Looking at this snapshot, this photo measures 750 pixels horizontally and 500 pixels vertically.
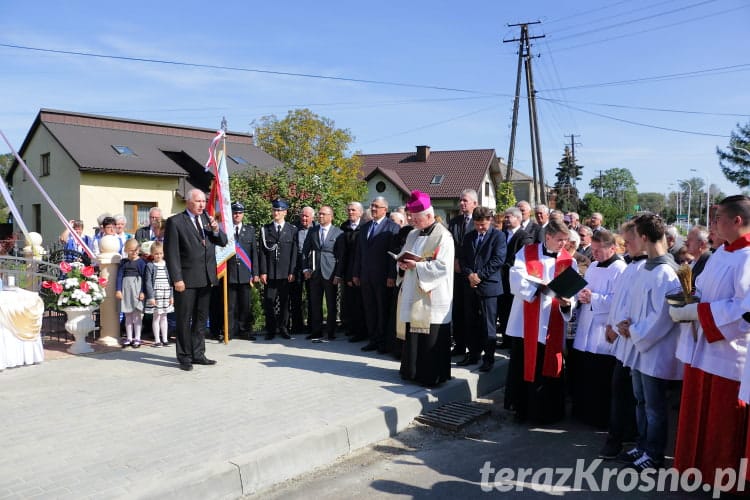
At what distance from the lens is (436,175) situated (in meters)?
46.8

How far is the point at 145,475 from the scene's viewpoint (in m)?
4.09

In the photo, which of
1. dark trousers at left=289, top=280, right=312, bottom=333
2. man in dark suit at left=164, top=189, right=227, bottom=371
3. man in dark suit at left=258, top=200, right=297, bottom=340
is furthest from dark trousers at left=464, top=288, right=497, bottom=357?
man in dark suit at left=164, top=189, right=227, bottom=371

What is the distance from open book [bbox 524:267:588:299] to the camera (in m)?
5.45

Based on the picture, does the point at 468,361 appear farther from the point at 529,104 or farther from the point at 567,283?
the point at 529,104

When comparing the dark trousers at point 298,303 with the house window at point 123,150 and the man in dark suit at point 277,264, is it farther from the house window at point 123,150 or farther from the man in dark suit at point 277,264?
the house window at point 123,150

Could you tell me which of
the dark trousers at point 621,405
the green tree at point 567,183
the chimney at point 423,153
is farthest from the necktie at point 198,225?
the green tree at point 567,183

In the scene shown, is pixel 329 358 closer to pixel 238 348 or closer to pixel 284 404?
pixel 238 348

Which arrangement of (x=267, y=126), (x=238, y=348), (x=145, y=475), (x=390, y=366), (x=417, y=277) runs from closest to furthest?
(x=145, y=475) < (x=417, y=277) < (x=390, y=366) < (x=238, y=348) < (x=267, y=126)

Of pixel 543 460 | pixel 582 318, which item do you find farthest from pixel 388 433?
pixel 582 318

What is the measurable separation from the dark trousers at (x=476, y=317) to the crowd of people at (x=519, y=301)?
2cm

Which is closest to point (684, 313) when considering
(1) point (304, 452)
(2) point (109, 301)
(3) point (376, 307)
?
(1) point (304, 452)

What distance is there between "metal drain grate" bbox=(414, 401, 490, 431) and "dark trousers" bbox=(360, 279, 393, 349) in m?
2.12

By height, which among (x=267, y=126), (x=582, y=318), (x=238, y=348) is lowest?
(x=238, y=348)

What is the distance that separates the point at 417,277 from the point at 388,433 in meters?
1.81
